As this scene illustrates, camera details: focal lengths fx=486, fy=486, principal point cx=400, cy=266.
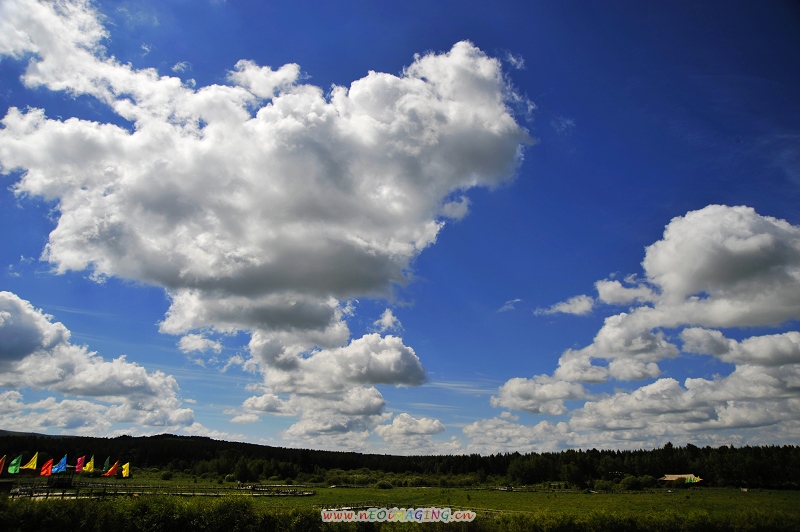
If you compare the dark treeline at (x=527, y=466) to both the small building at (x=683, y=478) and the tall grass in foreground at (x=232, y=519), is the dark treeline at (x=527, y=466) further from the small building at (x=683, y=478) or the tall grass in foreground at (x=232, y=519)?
the tall grass in foreground at (x=232, y=519)

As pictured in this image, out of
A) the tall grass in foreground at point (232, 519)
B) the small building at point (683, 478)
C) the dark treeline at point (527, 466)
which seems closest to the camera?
the tall grass in foreground at point (232, 519)

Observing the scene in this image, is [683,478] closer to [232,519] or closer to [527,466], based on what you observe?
[527,466]

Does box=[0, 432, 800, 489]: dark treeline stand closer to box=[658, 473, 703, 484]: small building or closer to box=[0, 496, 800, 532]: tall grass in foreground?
box=[658, 473, 703, 484]: small building

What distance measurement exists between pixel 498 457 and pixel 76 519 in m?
181

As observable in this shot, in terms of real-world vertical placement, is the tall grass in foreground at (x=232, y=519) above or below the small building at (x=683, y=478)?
above

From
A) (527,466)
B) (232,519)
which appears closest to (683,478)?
(527,466)

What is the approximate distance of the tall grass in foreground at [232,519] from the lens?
3881 centimetres

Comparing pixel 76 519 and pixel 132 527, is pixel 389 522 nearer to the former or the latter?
pixel 132 527

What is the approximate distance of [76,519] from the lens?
40.3 m

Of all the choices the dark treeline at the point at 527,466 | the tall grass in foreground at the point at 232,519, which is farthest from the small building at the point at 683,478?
the tall grass in foreground at the point at 232,519

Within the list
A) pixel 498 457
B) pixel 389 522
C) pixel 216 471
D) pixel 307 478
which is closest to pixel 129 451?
pixel 216 471

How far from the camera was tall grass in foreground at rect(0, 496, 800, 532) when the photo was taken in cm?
3881

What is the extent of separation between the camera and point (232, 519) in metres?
39.9

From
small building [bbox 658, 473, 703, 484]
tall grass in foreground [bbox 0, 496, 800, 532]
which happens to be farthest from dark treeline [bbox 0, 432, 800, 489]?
tall grass in foreground [bbox 0, 496, 800, 532]
